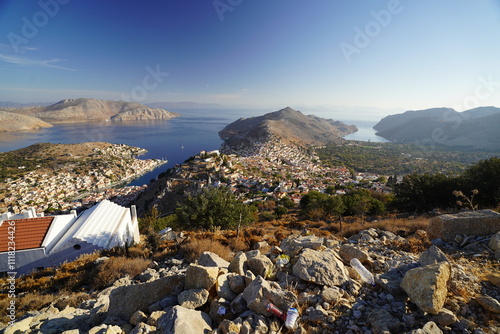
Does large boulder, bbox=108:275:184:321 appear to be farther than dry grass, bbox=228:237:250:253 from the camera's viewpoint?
No

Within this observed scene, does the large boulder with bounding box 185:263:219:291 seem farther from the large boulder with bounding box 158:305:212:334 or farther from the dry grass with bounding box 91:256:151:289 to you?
the dry grass with bounding box 91:256:151:289

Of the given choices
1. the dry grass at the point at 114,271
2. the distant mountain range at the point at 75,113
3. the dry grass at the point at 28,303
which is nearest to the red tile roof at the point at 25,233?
the dry grass at the point at 28,303

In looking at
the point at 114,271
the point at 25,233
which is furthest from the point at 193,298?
the point at 25,233

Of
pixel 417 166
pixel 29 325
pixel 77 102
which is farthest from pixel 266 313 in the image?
pixel 77 102

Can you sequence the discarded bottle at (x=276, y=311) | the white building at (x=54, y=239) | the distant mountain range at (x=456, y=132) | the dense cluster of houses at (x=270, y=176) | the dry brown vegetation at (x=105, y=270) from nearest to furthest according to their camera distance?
the discarded bottle at (x=276, y=311), the dry brown vegetation at (x=105, y=270), the white building at (x=54, y=239), the dense cluster of houses at (x=270, y=176), the distant mountain range at (x=456, y=132)

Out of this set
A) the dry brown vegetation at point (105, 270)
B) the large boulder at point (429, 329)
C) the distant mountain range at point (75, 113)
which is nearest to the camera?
the large boulder at point (429, 329)

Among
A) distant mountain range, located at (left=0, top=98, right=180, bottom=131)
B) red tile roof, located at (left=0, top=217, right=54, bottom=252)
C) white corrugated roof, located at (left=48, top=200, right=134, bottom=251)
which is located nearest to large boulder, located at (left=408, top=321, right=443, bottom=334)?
white corrugated roof, located at (left=48, top=200, right=134, bottom=251)

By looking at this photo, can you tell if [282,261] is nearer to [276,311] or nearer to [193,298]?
[276,311]

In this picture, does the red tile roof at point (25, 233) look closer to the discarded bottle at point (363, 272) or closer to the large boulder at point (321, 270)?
the large boulder at point (321, 270)
